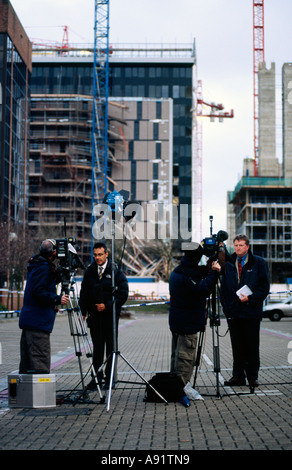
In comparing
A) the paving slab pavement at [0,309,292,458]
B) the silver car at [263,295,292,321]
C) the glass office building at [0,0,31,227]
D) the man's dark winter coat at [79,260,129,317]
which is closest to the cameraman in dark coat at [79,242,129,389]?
the man's dark winter coat at [79,260,129,317]

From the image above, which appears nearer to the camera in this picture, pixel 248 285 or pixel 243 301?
pixel 243 301

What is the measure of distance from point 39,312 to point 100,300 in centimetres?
115

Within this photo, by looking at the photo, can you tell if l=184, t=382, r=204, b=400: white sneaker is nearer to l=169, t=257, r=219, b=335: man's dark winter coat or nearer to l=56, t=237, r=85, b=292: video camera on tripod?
l=169, t=257, r=219, b=335: man's dark winter coat

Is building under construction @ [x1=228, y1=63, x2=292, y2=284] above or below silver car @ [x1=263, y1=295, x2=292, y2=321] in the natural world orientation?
above

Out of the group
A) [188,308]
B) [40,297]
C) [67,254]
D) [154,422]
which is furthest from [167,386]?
[67,254]

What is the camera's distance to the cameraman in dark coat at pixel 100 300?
9414 millimetres

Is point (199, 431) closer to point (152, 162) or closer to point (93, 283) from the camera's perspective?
point (93, 283)

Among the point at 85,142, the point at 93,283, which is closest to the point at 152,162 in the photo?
the point at 85,142

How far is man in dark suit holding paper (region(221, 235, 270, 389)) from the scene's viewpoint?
382 inches

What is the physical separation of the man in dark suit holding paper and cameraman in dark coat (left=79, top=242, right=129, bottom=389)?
151 cm

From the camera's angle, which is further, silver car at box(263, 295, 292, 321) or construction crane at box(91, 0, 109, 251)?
construction crane at box(91, 0, 109, 251)

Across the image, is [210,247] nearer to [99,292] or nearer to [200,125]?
[99,292]

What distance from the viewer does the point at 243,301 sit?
31.5 feet

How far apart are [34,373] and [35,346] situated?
310 mm
